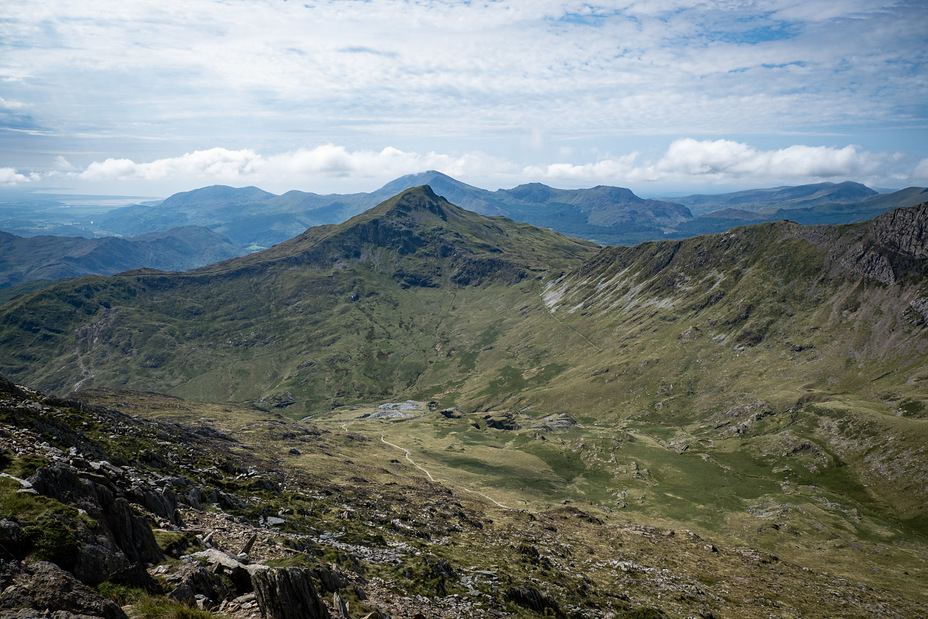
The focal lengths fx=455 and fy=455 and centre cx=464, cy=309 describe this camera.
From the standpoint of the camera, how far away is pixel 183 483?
50.4 m

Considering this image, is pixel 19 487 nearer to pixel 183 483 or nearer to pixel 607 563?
pixel 183 483

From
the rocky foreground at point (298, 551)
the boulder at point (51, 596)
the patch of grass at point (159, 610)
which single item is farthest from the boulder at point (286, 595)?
the boulder at point (51, 596)

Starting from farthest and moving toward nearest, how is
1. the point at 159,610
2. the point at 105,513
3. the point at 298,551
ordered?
the point at 298,551, the point at 105,513, the point at 159,610

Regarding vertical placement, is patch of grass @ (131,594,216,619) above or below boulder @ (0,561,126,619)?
below

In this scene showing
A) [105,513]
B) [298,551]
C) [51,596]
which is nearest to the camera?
[51,596]

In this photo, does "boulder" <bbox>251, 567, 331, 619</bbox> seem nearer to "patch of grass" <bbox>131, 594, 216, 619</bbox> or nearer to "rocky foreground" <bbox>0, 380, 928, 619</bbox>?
"rocky foreground" <bbox>0, 380, 928, 619</bbox>

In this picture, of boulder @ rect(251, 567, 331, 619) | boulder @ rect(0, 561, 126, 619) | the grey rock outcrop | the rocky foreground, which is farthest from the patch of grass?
boulder @ rect(251, 567, 331, 619)

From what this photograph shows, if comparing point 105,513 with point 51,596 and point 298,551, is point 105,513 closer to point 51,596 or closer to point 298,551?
point 51,596

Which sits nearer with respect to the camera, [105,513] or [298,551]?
[105,513]

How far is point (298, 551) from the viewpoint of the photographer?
41281 mm

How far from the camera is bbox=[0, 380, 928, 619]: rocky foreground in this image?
22.2 meters

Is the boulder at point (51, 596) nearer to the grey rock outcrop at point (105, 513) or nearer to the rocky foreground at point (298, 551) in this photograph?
the rocky foreground at point (298, 551)

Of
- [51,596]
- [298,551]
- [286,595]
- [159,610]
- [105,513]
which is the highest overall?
[51,596]

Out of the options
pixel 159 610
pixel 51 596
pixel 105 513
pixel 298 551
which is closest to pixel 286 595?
pixel 159 610
